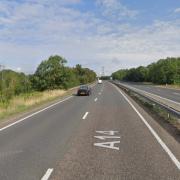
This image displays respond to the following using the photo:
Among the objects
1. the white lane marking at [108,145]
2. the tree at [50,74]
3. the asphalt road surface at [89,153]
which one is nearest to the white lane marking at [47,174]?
the asphalt road surface at [89,153]

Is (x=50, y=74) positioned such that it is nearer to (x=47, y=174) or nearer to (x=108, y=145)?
(x=108, y=145)

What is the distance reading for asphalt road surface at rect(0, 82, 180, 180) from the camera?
7.34m

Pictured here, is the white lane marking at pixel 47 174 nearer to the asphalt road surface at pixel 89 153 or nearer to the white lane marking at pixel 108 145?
the asphalt road surface at pixel 89 153

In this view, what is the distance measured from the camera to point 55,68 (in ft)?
209

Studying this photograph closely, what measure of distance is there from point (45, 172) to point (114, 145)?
3483 millimetres

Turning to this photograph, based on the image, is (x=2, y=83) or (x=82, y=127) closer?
(x=82, y=127)

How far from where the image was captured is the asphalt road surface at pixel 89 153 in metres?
7.34

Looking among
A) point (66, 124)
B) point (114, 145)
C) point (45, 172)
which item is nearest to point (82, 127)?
point (66, 124)

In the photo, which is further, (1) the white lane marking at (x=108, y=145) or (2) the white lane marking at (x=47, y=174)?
(1) the white lane marking at (x=108, y=145)

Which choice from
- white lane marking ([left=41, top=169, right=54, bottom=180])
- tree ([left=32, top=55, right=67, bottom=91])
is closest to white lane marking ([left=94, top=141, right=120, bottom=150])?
white lane marking ([left=41, top=169, right=54, bottom=180])

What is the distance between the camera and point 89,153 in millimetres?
9391

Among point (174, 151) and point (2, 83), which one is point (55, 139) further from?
point (2, 83)

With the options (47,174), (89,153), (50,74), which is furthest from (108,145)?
(50,74)

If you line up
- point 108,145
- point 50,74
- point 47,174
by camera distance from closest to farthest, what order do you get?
point 47,174
point 108,145
point 50,74
